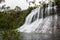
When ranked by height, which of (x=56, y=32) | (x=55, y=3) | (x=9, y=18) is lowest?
(x=56, y=32)

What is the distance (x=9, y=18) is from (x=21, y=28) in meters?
0.30

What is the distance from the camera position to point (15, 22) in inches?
155

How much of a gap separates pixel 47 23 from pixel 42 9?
28cm

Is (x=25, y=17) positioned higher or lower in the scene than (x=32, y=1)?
lower

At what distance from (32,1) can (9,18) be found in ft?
1.72

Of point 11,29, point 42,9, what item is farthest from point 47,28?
point 11,29

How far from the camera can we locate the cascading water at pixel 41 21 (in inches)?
152

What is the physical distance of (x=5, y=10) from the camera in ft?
13.1

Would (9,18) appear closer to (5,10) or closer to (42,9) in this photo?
(5,10)

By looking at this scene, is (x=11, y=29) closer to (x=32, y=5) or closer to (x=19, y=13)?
(x=19, y=13)

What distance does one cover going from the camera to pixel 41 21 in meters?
3.92

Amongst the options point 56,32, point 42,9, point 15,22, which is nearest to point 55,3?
point 42,9

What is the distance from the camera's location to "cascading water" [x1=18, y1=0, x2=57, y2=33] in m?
3.85

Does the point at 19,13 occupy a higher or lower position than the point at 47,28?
higher
